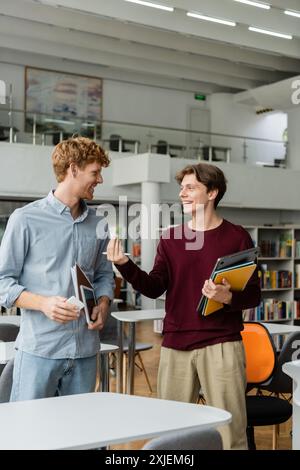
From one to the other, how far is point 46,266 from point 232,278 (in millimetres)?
794

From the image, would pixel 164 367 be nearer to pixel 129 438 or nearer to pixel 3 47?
pixel 129 438

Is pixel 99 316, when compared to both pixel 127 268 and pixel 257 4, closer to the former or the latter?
pixel 127 268

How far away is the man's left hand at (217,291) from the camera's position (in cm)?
260

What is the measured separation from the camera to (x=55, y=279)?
2.50 m

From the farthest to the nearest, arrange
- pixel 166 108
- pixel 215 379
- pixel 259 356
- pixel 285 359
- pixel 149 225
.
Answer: pixel 166 108
pixel 149 225
pixel 285 359
pixel 259 356
pixel 215 379

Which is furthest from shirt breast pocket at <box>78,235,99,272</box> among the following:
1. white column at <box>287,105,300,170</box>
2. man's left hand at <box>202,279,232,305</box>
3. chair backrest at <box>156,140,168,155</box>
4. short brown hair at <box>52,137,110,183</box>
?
white column at <box>287,105,300,170</box>

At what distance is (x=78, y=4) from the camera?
998cm

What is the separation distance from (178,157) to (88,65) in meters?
4.82

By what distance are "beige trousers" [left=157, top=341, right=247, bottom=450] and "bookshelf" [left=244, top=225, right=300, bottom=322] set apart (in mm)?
7856

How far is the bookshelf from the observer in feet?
35.1

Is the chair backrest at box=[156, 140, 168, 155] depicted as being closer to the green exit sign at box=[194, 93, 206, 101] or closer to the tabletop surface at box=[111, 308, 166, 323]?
the green exit sign at box=[194, 93, 206, 101]

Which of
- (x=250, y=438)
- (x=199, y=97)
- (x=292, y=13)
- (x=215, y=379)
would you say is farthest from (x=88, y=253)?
(x=199, y=97)

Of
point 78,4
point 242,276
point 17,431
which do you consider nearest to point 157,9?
point 78,4

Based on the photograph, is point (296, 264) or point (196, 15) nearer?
point (196, 15)
